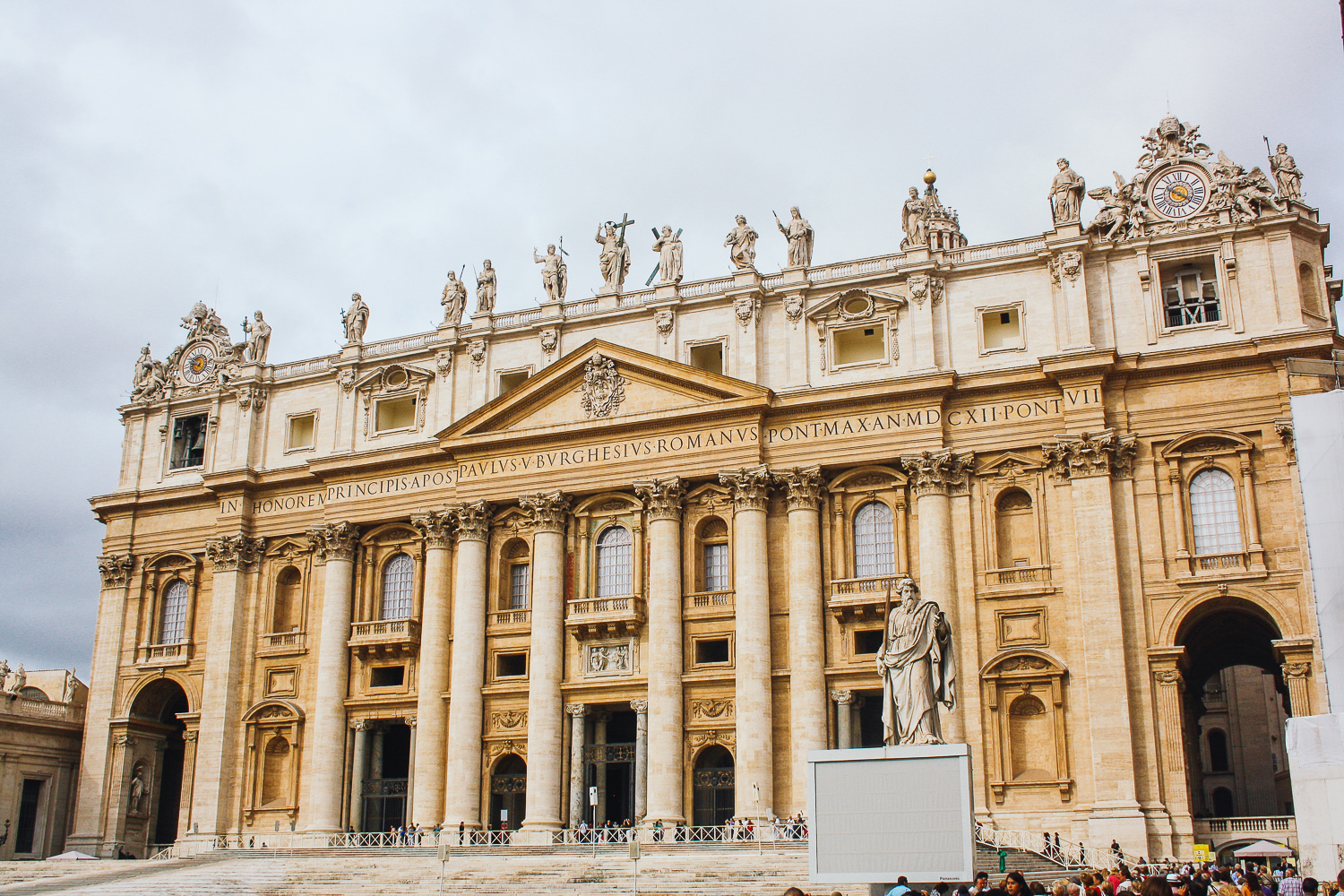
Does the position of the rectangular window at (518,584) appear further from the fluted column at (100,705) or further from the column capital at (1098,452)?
the column capital at (1098,452)

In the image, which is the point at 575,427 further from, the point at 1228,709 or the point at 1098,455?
the point at 1228,709

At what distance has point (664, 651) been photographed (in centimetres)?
4200

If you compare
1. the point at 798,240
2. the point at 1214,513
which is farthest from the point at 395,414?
the point at 1214,513

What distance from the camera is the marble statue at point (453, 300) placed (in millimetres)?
49719

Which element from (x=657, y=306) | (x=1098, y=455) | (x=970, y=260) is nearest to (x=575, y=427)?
(x=657, y=306)

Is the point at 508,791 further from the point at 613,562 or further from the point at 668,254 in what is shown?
the point at 668,254

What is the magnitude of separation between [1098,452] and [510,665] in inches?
791

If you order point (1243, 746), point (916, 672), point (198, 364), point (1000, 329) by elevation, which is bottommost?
point (1243, 746)

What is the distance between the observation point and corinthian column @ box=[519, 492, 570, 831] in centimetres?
4222

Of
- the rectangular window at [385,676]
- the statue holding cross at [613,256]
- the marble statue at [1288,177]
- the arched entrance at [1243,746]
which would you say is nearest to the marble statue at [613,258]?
the statue holding cross at [613,256]

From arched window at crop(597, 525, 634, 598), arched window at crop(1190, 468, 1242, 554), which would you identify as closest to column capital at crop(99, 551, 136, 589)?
arched window at crop(597, 525, 634, 598)

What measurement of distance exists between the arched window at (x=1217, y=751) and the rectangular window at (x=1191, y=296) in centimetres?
2993

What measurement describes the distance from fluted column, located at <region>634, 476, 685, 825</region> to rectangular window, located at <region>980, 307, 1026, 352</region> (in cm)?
1070

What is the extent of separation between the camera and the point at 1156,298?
4078 centimetres
